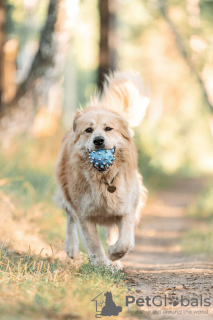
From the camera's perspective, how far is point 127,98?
6.27 m

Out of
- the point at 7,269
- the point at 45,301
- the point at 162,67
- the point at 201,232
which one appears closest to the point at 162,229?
the point at 201,232

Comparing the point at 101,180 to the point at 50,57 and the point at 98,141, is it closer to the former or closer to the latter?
the point at 98,141

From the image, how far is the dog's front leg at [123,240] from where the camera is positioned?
4.83m

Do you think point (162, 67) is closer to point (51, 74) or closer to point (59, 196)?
point (51, 74)

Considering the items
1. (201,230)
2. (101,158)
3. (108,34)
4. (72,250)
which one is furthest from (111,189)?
(108,34)

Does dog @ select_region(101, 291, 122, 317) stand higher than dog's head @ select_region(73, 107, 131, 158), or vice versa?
dog's head @ select_region(73, 107, 131, 158)

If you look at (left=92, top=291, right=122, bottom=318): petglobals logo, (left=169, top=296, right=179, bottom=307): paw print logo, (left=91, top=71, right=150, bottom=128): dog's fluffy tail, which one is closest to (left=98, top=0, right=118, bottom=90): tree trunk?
(left=91, top=71, right=150, bottom=128): dog's fluffy tail

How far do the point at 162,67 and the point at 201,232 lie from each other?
18.3 meters

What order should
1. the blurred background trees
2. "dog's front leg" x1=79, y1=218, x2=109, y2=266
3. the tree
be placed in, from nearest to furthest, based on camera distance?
"dog's front leg" x1=79, y1=218, x2=109, y2=266
the tree
the blurred background trees

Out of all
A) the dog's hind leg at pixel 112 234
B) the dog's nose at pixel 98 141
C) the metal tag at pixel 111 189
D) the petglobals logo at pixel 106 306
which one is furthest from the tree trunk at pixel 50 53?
the petglobals logo at pixel 106 306

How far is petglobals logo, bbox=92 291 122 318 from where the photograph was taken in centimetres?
343

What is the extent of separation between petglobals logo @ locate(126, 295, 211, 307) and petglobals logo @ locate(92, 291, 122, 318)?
0.25m

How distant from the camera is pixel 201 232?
Result: 8266 mm

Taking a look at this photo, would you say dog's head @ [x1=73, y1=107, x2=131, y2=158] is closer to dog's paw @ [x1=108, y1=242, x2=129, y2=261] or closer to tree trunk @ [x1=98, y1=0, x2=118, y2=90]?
dog's paw @ [x1=108, y1=242, x2=129, y2=261]
